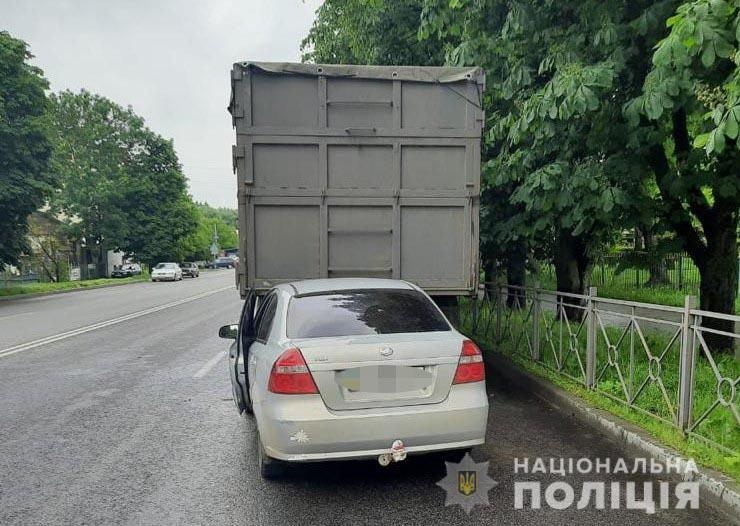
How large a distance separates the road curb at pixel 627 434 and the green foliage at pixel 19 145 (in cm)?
2167

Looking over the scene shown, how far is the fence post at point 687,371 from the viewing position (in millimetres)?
4262

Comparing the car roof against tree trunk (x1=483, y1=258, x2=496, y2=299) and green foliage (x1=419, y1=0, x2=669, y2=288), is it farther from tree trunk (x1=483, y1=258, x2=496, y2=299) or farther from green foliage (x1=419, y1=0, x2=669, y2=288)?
tree trunk (x1=483, y1=258, x2=496, y2=299)

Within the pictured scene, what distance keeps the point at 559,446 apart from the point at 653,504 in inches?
41.2

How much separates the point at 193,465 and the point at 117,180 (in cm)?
4152

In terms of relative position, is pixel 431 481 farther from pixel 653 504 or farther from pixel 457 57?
pixel 457 57

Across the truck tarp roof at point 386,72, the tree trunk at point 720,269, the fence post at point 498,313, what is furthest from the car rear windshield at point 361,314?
the tree trunk at point 720,269

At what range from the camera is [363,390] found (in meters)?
3.43

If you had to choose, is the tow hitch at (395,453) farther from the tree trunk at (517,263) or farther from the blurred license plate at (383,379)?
the tree trunk at (517,263)

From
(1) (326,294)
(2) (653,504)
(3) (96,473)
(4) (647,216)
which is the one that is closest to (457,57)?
(4) (647,216)

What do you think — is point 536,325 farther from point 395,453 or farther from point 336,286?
point 395,453

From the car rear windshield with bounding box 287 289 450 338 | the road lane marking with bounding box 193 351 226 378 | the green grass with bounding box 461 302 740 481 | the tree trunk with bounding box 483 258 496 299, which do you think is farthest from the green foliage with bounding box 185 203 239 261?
the car rear windshield with bounding box 287 289 450 338

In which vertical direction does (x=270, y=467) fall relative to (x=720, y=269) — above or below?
below

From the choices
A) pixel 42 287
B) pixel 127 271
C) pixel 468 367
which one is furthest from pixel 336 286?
pixel 127 271

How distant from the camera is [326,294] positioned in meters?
4.20
